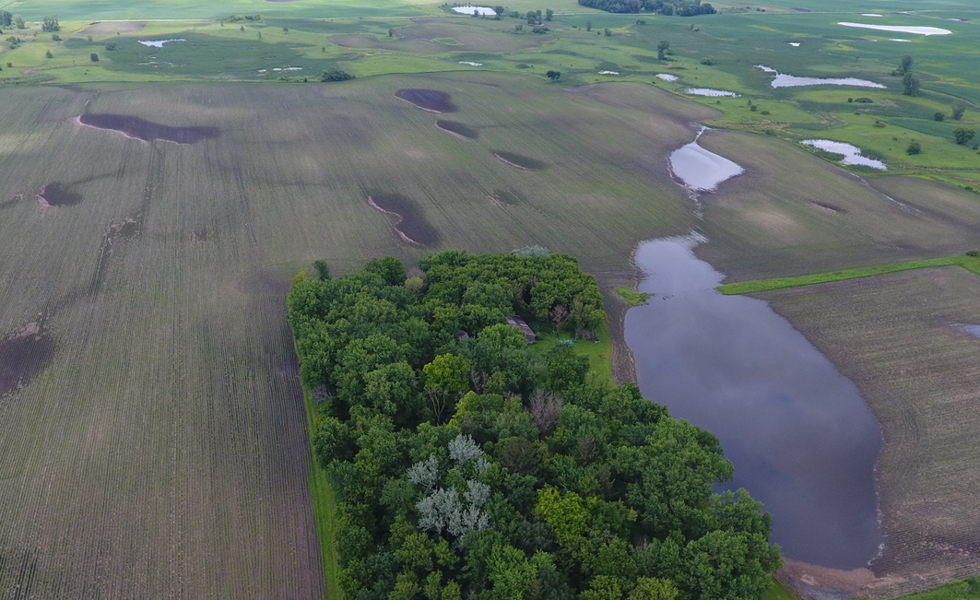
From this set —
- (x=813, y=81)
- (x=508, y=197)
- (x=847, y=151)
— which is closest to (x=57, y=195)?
(x=508, y=197)

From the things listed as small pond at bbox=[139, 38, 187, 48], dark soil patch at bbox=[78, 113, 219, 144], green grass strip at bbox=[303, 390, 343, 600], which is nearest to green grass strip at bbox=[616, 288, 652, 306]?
green grass strip at bbox=[303, 390, 343, 600]

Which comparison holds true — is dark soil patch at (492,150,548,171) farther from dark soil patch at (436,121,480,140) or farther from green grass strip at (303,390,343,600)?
green grass strip at (303,390,343,600)

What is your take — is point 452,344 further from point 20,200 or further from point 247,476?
point 20,200

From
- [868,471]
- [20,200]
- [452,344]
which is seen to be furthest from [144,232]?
[868,471]

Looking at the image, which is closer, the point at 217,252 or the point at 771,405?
the point at 771,405

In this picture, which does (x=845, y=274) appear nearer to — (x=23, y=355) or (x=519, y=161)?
(x=519, y=161)

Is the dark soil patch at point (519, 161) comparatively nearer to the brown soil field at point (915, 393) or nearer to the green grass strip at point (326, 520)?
the brown soil field at point (915, 393)

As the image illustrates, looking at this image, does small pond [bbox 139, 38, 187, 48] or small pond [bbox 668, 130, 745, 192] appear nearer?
small pond [bbox 668, 130, 745, 192]
